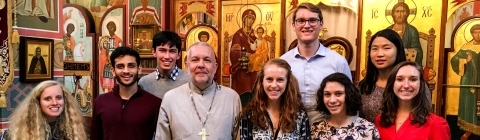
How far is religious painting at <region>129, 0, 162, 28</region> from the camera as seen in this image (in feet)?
18.6

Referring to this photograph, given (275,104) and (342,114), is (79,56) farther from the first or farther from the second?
(342,114)

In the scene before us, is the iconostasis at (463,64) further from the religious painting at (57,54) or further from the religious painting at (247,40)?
the religious painting at (57,54)

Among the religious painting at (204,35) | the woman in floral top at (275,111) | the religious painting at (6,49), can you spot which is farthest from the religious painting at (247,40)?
the woman in floral top at (275,111)

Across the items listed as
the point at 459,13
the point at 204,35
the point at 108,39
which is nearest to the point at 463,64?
the point at 459,13

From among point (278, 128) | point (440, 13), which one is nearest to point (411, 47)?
point (440, 13)

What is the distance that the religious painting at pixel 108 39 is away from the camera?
597cm

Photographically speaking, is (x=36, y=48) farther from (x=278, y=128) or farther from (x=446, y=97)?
(x=446, y=97)

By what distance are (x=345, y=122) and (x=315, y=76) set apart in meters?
0.34

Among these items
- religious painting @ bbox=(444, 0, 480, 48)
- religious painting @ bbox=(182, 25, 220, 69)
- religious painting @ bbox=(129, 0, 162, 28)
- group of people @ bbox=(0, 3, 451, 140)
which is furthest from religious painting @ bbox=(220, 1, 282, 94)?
group of people @ bbox=(0, 3, 451, 140)

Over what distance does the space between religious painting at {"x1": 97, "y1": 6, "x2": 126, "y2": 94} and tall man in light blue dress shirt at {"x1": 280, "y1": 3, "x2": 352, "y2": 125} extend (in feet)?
13.2

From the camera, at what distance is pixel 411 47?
4445 millimetres

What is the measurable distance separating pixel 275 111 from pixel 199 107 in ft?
1.29

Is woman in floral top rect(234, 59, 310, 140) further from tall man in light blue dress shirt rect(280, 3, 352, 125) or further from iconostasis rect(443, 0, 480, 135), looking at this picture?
iconostasis rect(443, 0, 480, 135)

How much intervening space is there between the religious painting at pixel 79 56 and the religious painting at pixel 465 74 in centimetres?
474
